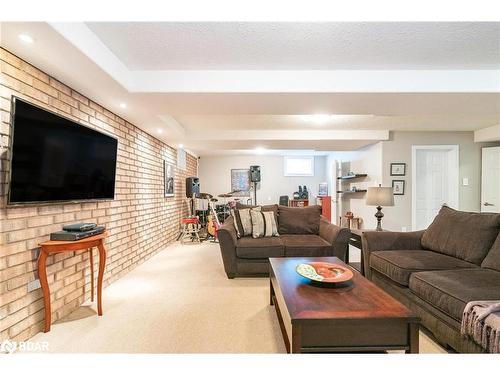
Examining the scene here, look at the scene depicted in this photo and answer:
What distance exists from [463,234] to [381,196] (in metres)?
1.11

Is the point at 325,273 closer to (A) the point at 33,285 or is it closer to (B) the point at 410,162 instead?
(A) the point at 33,285

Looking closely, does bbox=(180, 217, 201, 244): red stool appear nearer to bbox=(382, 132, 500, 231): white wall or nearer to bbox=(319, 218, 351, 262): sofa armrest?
bbox=(319, 218, 351, 262): sofa armrest

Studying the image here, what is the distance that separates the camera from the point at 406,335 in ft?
4.21

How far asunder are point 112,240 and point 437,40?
12.4 feet

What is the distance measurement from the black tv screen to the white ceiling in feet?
1.37

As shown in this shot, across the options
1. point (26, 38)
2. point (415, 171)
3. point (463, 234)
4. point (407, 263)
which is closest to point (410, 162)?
point (415, 171)

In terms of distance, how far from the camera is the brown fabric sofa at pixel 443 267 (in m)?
1.57

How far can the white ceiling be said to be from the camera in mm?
1732

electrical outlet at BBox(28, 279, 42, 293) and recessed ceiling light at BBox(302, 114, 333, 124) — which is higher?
recessed ceiling light at BBox(302, 114, 333, 124)

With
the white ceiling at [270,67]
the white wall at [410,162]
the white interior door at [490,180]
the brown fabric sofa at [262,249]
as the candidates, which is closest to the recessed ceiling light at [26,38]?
the white ceiling at [270,67]

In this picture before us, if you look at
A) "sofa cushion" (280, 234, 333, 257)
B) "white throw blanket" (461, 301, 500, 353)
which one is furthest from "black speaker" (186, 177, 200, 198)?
"white throw blanket" (461, 301, 500, 353)

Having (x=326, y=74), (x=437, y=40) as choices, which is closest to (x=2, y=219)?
(x=326, y=74)

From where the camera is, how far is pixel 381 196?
335cm
